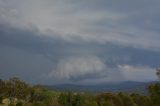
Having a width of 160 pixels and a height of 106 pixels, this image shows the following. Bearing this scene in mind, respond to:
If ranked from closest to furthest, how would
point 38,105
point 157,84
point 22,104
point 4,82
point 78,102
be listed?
1. point 157,84
2. point 22,104
3. point 38,105
4. point 78,102
5. point 4,82

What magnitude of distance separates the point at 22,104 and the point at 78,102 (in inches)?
1585

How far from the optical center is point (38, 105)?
11844 centimetres

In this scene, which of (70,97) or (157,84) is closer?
(157,84)

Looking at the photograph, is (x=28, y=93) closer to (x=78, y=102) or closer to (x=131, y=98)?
(x=78, y=102)

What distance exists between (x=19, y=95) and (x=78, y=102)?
70.5 feet

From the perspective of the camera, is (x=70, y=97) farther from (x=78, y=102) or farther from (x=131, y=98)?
(x=131, y=98)

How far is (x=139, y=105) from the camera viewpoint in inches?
5969

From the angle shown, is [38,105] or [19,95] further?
[19,95]

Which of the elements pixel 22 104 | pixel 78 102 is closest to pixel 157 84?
pixel 22 104

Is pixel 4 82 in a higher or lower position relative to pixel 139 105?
higher

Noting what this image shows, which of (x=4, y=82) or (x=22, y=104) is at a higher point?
(x=4, y=82)

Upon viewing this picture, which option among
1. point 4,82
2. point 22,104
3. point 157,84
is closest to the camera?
point 157,84

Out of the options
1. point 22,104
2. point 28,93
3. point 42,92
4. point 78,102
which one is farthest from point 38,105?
point 42,92

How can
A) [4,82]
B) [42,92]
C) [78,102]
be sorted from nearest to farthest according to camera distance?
1. [78,102]
2. [4,82]
3. [42,92]
